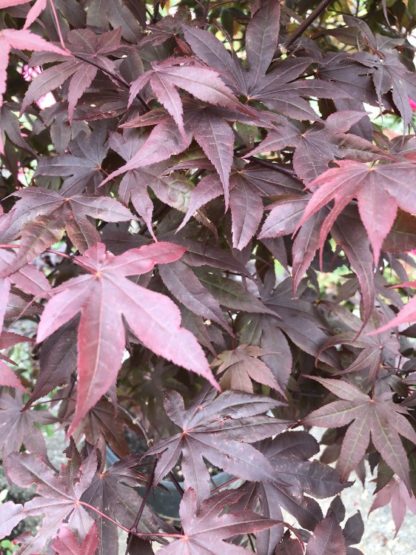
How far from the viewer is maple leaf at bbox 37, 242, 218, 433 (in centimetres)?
49

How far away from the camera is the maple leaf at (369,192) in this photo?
55cm

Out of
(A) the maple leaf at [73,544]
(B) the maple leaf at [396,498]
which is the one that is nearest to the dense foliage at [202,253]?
(A) the maple leaf at [73,544]

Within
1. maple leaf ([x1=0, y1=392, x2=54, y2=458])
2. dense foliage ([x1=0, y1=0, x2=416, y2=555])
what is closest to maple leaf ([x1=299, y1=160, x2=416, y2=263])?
dense foliage ([x1=0, y1=0, x2=416, y2=555])

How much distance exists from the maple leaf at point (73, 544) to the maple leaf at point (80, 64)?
0.54 meters

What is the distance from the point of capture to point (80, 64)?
29.8 inches

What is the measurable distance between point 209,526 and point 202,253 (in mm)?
357

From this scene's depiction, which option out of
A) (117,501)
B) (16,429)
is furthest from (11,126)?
(117,501)

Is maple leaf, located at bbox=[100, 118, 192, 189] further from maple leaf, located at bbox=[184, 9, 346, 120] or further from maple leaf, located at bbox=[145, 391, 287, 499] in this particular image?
maple leaf, located at bbox=[145, 391, 287, 499]

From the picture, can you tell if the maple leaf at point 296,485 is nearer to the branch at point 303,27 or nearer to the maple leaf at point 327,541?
the maple leaf at point 327,541

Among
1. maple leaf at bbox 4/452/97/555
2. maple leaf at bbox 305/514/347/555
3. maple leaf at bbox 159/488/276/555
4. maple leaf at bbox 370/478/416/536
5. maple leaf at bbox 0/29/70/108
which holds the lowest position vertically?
maple leaf at bbox 370/478/416/536

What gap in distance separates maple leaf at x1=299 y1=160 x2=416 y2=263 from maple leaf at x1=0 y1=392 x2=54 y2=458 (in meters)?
0.64

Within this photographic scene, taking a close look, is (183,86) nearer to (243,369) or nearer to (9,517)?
(243,369)

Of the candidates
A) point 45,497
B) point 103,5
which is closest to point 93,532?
point 45,497

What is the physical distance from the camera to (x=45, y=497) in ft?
2.39
